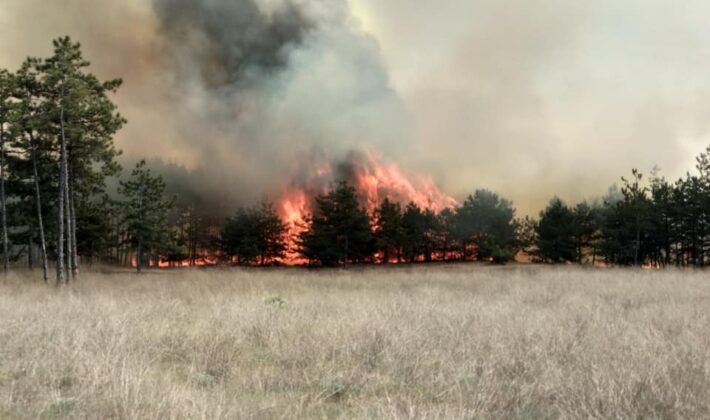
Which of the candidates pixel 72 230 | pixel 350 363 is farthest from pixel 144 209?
pixel 350 363

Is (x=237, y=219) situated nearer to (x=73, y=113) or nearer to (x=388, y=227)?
(x=388, y=227)

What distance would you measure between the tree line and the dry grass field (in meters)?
17.1

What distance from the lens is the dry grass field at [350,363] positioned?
171 inches

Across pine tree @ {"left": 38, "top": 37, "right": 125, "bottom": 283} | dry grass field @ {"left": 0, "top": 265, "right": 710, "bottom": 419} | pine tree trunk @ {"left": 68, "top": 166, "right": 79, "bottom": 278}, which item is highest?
pine tree @ {"left": 38, "top": 37, "right": 125, "bottom": 283}

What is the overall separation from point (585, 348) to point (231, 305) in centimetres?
764

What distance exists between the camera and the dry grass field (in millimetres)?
4355

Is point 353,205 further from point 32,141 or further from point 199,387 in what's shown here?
point 199,387

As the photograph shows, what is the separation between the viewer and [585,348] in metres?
6.74

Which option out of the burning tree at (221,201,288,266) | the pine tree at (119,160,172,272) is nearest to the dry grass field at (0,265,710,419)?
the pine tree at (119,160,172,272)

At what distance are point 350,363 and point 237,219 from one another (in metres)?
85.4

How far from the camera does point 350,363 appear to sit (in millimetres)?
6203

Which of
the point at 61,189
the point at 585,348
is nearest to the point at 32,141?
the point at 61,189

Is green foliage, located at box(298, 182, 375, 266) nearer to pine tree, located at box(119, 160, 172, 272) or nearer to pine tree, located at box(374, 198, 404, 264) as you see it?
pine tree, located at box(374, 198, 404, 264)

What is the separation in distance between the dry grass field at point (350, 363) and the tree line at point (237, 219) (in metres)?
17.1
